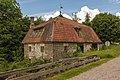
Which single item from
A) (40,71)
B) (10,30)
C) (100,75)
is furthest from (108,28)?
(40,71)

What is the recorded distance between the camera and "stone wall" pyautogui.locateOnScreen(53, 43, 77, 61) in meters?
37.1

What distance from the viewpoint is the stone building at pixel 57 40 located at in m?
37.1

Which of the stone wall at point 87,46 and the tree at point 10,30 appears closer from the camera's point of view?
the stone wall at point 87,46

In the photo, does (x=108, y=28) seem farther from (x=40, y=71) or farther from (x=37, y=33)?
(x=40, y=71)

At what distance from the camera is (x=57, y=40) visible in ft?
120

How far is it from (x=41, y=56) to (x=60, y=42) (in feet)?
13.8

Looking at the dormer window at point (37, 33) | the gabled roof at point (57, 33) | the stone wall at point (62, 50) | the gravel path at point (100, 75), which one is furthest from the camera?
the dormer window at point (37, 33)

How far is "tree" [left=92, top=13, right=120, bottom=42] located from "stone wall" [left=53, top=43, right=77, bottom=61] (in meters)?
26.4

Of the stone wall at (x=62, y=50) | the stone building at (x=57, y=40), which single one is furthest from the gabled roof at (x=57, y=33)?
the stone wall at (x=62, y=50)

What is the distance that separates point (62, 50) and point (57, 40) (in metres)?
2.04

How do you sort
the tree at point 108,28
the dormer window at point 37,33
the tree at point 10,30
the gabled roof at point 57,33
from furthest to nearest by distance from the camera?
the tree at point 108,28 → the tree at point 10,30 → the dormer window at point 37,33 → the gabled roof at point 57,33

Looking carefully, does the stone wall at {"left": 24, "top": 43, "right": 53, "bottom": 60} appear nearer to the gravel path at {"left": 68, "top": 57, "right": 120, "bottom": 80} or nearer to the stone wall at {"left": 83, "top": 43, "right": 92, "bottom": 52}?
the stone wall at {"left": 83, "top": 43, "right": 92, "bottom": 52}

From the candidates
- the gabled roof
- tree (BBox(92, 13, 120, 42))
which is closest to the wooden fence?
the gabled roof

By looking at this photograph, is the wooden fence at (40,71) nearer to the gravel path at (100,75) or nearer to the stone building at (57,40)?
the gravel path at (100,75)
